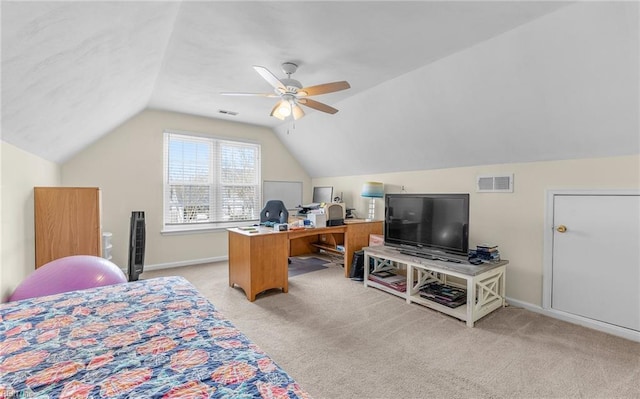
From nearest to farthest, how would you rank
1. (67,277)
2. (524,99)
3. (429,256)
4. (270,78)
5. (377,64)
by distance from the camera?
(67,277) < (270,78) < (524,99) < (377,64) < (429,256)

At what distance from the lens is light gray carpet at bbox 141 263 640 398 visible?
1822 millimetres

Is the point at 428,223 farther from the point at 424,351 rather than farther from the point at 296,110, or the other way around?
the point at 296,110

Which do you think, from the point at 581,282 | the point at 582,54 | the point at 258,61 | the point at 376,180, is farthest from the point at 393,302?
the point at 258,61

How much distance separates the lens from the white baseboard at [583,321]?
96.0 inches

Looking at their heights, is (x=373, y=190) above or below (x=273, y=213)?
above

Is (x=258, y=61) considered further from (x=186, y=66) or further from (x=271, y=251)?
(x=271, y=251)

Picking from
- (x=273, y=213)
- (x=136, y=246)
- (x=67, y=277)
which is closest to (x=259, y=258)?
(x=273, y=213)

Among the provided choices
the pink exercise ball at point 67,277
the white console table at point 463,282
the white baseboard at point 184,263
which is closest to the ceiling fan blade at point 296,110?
the white console table at point 463,282

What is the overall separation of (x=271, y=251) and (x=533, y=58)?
313cm

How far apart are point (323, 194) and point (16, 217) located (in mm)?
4334

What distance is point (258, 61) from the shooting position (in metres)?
2.72

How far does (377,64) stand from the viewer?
109 inches

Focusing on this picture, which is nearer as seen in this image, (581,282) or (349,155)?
(581,282)

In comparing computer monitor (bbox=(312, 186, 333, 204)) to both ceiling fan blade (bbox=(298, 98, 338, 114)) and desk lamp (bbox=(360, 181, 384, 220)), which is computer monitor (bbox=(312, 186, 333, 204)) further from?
ceiling fan blade (bbox=(298, 98, 338, 114))
